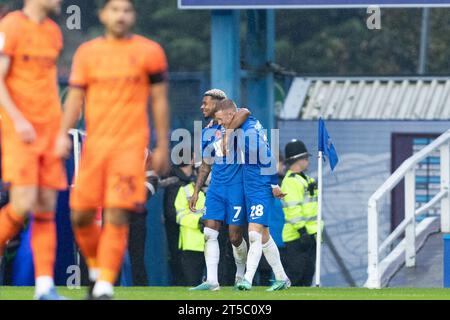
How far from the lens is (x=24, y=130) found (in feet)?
38.3

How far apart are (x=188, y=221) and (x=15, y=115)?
26.3 feet

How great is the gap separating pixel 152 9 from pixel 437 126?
58.7ft

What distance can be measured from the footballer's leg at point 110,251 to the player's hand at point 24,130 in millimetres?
757

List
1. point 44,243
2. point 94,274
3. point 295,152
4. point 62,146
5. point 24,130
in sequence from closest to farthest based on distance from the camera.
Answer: point 62,146
point 24,130
point 94,274
point 44,243
point 295,152

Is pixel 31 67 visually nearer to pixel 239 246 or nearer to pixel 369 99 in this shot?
pixel 239 246

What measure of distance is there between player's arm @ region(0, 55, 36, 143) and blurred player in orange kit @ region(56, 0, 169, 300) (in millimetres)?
229

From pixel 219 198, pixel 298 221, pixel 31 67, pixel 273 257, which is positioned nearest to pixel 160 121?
pixel 31 67

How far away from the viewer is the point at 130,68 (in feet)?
37.9

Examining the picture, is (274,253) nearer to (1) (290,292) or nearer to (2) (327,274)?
(1) (290,292)

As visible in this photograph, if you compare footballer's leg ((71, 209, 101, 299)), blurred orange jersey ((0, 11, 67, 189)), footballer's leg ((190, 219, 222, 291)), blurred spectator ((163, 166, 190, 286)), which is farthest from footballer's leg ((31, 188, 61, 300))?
blurred spectator ((163, 166, 190, 286))

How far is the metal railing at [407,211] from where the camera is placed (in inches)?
701

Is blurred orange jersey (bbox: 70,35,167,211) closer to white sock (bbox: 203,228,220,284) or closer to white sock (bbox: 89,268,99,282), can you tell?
white sock (bbox: 89,268,99,282)

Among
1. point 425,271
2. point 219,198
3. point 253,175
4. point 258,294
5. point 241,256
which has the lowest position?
point 425,271

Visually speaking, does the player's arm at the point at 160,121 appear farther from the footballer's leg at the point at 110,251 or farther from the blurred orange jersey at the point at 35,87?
the blurred orange jersey at the point at 35,87
